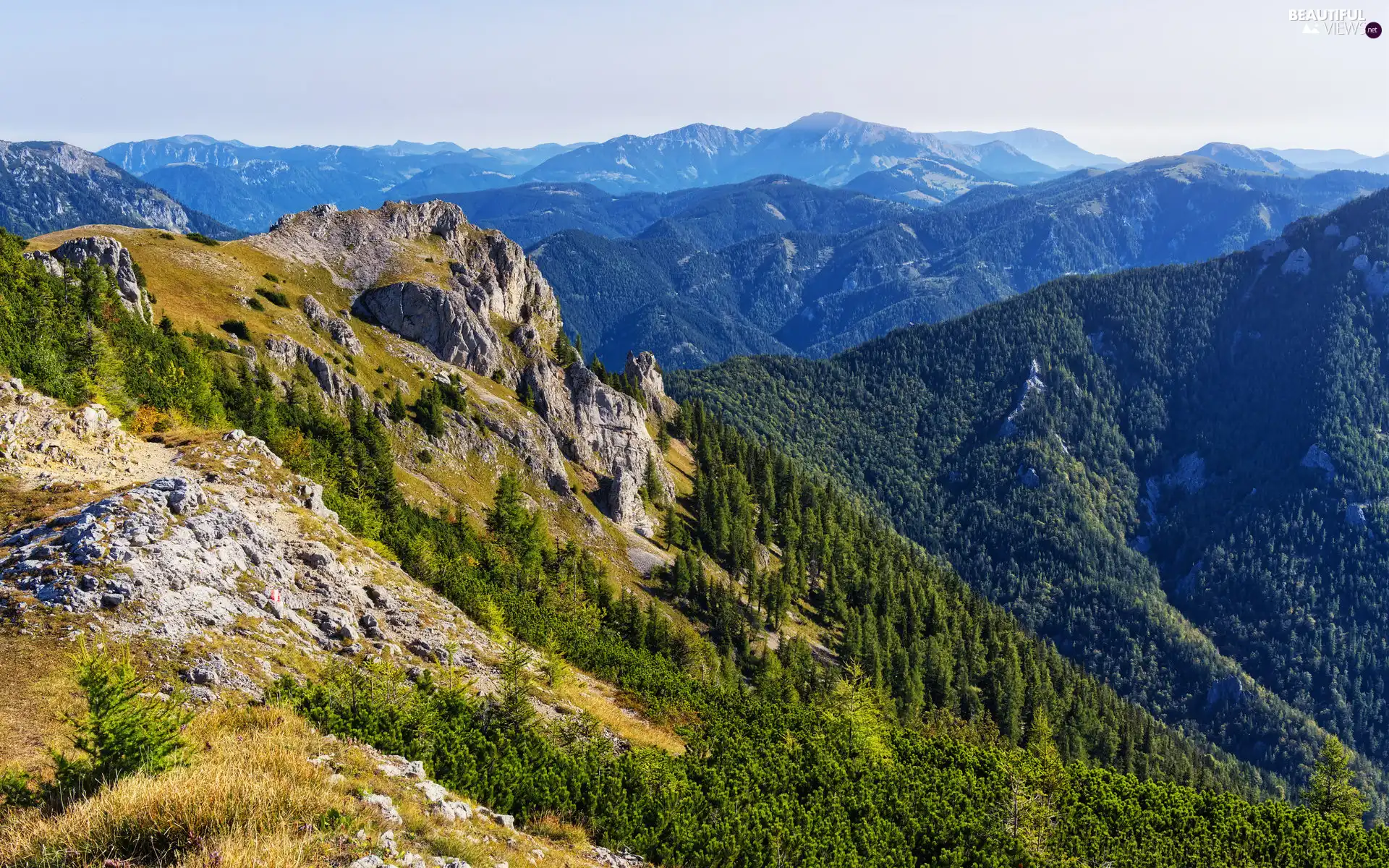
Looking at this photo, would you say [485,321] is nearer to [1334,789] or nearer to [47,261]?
[47,261]

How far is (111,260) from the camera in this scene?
8269 cm

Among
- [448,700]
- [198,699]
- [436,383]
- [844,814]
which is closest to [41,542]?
[198,699]

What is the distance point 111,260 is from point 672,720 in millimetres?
81872

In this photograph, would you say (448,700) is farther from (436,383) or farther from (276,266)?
(276,266)

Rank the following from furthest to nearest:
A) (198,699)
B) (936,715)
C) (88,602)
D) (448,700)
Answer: (936,715), (448,700), (88,602), (198,699)

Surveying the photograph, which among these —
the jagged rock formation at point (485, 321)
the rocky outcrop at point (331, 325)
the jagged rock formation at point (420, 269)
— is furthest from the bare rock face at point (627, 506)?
the rocky outcrop at point (331, 325)

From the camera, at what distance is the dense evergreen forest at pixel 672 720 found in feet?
99.2

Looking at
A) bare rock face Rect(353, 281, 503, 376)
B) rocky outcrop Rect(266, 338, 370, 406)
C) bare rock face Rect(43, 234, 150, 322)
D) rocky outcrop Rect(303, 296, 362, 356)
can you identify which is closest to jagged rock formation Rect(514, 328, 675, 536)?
bare rock face Rect(353, 281, 503, 376)

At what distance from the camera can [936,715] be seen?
122500 mm

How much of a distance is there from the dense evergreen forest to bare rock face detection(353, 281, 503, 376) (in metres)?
29.5

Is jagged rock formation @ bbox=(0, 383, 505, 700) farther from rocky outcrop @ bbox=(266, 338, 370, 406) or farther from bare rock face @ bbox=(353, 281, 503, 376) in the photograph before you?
bare rock face @ bbox=(353, 281, 503, 376)

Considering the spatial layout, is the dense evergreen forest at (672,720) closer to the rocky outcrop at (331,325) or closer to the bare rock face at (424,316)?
the rocky outcrop at (331,325)

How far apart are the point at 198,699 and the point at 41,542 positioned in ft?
37.1

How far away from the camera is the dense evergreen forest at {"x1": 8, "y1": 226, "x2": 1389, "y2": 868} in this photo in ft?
99.2
